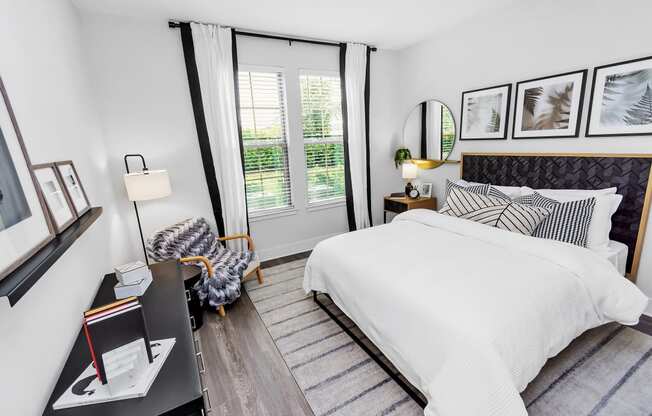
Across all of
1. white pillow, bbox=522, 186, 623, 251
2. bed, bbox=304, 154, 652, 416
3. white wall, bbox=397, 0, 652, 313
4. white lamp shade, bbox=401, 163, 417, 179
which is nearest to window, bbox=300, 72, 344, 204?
white lamp shade, bbox=401, 163, 417, 179

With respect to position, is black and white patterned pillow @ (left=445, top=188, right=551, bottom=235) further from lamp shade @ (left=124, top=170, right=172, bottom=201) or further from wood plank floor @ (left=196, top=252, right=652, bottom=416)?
lamp shade @ (left=124, top=170, right=172, bottom=201)

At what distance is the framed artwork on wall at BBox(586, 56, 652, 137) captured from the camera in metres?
2.12

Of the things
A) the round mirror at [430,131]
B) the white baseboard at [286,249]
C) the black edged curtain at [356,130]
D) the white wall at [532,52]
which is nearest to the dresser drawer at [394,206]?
the black edged curtain at [356,130]

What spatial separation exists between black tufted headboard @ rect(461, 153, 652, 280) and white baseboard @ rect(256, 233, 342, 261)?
8.13 feet

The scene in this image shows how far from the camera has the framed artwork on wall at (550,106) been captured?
97.8 inches

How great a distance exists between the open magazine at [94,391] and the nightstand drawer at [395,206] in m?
3.28

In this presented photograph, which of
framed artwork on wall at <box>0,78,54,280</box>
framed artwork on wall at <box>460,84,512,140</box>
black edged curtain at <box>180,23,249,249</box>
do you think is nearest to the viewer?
framed artwork on wall at <box>0,78,54,280</box>

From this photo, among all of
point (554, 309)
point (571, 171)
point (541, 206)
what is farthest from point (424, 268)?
point (571, 171)

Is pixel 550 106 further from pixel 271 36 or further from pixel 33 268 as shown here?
pixel 33 268

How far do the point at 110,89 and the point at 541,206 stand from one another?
3960mm

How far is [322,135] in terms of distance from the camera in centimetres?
386

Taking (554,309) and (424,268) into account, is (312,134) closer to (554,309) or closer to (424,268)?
(424,268)

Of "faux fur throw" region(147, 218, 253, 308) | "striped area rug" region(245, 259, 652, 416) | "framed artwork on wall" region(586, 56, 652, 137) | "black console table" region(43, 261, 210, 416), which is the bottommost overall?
"striped area rug" region(245, 259, 652, 416)

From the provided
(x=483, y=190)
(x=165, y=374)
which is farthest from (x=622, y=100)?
(x=165, y=374)
